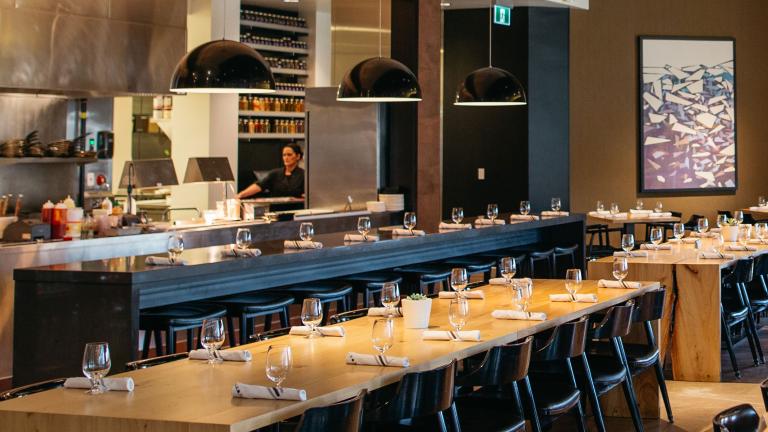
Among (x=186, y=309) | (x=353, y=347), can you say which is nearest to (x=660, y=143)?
(x=186, y=309)

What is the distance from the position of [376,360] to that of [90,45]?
5809mm

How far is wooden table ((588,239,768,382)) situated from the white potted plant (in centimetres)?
305

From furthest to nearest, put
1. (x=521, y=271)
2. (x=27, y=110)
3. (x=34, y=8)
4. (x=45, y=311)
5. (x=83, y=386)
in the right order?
1. (x=521, y=271)
2. (x=27, y=110)
3. (x=34, y=8)
4. (x=45, y=311)
5. (x=83, y=386)

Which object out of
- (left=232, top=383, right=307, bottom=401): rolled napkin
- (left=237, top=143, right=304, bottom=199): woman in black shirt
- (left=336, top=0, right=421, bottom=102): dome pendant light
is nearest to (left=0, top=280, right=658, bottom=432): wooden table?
(left=232, top=383, right=307, bottom=401): rolled napkin

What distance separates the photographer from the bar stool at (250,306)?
263 inches

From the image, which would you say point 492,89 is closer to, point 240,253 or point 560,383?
point 240,253

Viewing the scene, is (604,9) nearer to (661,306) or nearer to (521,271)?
(521,271)

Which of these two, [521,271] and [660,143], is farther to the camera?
[660,143]

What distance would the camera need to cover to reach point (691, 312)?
307 inches

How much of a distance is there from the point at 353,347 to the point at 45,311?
80.3 inches

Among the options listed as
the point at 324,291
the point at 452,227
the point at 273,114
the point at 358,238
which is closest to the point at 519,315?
the point at 324,291

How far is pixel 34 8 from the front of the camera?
8.64 metres

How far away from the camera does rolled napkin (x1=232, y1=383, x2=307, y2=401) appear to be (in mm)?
3521

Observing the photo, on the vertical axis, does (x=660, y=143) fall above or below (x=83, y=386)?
above
